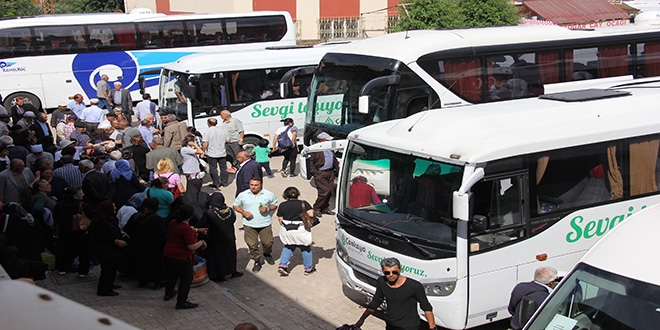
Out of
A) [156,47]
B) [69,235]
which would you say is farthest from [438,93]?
[156,47]

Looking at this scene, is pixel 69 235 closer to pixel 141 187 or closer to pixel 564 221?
pixel 141 187

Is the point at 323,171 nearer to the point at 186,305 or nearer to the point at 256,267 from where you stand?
the point at 256,267

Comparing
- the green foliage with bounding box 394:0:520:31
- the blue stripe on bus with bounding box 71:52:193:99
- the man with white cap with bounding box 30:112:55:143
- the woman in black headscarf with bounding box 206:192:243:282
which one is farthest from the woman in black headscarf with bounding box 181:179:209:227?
the green foliage with bounding box 394:0:520:31

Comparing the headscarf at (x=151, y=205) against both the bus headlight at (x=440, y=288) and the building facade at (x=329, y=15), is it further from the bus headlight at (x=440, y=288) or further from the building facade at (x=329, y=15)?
the building facade at (x=329, y=15)

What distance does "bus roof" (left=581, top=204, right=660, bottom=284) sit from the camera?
5.40 meters

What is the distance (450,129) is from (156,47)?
19726 mm

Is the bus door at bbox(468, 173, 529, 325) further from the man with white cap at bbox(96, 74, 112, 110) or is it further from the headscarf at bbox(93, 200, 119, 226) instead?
the man with white cap at bbox(96, 74, 112, 110)

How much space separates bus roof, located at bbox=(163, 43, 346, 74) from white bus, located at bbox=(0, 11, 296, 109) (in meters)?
6.24

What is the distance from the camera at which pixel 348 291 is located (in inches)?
406

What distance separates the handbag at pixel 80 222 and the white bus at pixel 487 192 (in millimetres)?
3643

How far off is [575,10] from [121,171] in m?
33.7

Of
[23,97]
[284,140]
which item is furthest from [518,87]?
[23,97]

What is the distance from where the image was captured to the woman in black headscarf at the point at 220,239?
10.3 m

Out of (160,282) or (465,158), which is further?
(160,282)
